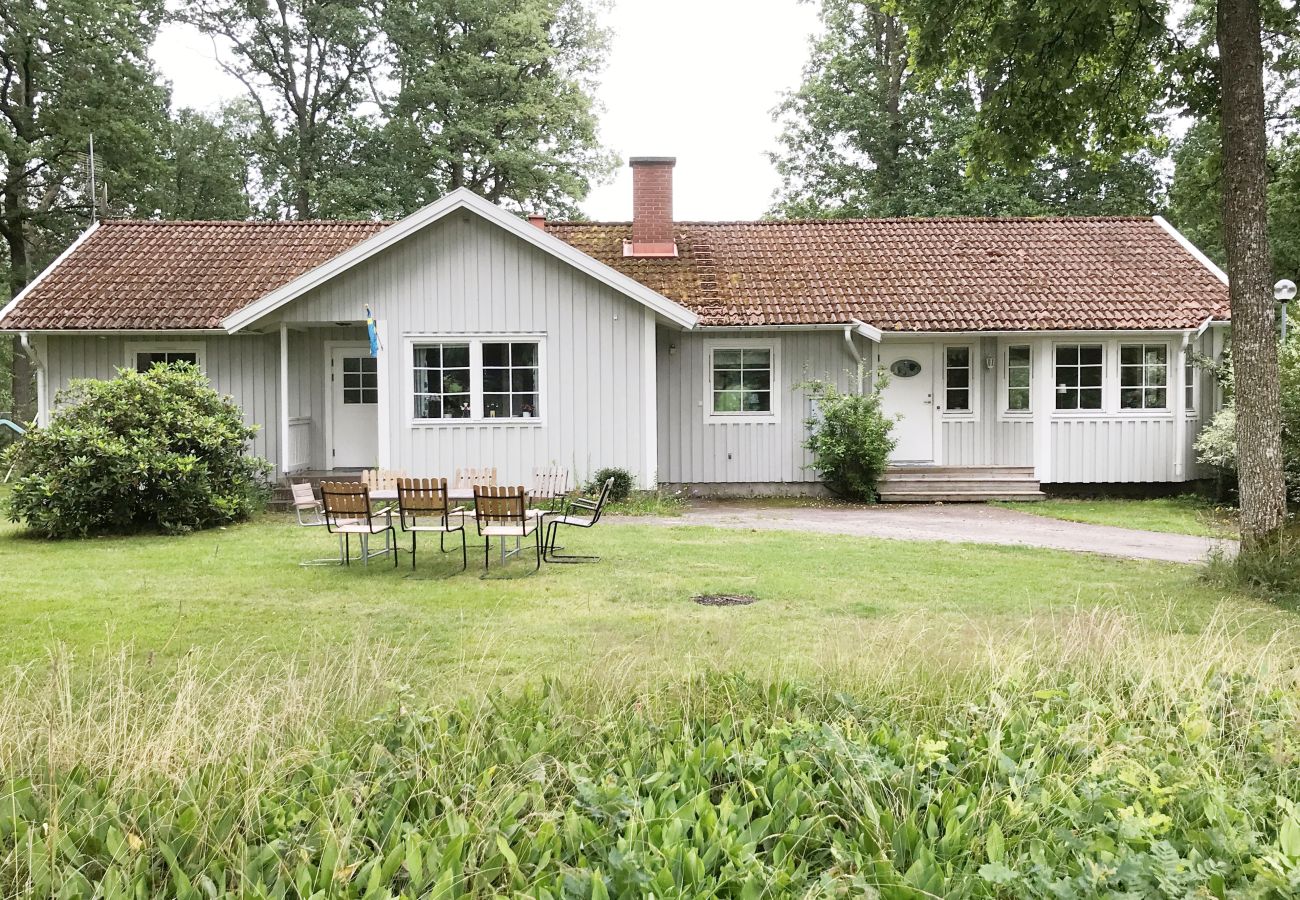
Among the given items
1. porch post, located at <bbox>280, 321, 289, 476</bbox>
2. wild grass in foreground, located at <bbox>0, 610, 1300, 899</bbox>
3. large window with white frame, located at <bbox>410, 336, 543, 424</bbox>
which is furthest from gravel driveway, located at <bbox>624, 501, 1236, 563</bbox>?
wild grass in foreground, located at <bbox>0, 610, 1300, 899</bbox>

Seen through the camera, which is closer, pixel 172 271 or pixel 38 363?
pixel 38 363

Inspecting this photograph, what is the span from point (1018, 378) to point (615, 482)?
7477mm

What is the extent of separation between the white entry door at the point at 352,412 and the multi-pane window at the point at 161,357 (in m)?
2.42

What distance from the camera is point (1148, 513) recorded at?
14836 mm

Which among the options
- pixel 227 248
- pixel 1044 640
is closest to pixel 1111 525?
pixel 1044 640

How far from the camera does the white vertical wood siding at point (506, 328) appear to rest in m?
15.4

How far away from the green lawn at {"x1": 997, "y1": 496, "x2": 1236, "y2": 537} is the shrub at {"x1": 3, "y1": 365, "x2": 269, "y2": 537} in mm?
11798

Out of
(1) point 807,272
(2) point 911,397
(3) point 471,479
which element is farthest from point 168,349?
(2) point 911,397

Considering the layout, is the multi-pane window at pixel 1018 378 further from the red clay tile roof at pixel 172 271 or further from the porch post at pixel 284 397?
the red clay tile roof at pixel 172 271

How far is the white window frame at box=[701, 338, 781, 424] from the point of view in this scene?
16969mm

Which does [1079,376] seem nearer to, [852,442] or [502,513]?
[852,442]

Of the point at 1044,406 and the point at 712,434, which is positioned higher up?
the point at 1044,406

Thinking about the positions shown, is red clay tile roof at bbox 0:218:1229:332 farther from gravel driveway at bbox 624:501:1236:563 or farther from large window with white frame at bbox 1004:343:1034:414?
gravel driveway at bbox 624:501:1236:563

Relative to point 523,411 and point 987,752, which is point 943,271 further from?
point 987,752
